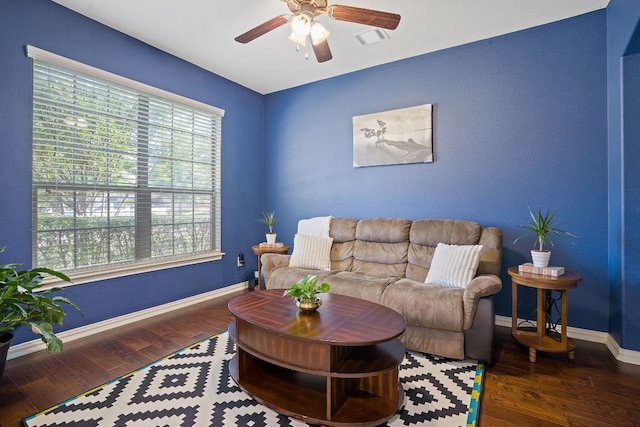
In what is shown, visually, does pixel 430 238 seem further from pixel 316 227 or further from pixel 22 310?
pixel 22 310

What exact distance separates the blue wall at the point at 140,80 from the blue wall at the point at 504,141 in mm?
1155

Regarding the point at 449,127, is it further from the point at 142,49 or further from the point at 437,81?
the point at 142,49

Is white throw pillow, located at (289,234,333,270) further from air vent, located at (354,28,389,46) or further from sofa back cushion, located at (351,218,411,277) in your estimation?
air vent, located at (354,28,389,46)

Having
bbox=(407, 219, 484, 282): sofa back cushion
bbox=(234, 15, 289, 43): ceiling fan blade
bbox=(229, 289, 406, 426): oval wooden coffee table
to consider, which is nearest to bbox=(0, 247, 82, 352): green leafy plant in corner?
bbox=(229, 289, 406, 426): oval wooden coffee table

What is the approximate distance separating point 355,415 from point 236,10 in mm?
3090

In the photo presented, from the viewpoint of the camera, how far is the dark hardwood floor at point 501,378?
1.75 meters

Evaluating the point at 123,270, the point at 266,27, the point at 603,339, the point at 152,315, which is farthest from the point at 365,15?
the point at 152,315

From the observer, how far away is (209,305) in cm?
368

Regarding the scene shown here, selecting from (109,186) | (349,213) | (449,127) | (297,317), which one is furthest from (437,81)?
(109,186)

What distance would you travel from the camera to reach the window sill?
2.65 metres

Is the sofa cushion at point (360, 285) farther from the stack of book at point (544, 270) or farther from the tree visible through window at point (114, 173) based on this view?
the tree visible through window at point (114, 173)

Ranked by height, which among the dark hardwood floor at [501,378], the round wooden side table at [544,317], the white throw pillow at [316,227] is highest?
the white throw pillow at [316,227]

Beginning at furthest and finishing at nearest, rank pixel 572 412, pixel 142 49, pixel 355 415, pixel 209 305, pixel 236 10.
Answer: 1. pixel 209 305
2. pixel 142 49
3. pixel 236 10
4. pixel 572 412
5. pixel 355 415

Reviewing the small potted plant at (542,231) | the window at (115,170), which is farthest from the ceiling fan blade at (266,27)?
the small potted plant at (542,231)
